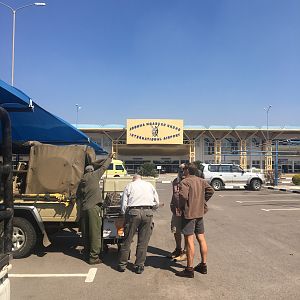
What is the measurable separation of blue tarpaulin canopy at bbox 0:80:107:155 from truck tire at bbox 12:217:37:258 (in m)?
1.85

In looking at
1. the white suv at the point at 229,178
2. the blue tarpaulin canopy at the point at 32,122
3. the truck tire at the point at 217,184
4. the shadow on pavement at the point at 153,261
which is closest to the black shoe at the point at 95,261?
the shadow on pavement at the point at 153,261

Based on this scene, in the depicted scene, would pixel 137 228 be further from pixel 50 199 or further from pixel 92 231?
pixel 50 199

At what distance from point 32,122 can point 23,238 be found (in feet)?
10.4

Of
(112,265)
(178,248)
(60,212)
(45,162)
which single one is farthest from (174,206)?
(45,162)

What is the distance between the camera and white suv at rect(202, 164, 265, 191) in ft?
102

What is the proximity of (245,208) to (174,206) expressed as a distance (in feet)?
34.4

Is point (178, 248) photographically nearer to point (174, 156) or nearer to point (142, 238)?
point (142, 238)

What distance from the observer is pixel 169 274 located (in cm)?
709

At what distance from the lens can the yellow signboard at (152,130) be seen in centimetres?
6738

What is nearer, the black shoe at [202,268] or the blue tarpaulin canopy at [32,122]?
the black shoe at [202,268]

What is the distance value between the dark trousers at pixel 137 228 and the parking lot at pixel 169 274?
0.32m

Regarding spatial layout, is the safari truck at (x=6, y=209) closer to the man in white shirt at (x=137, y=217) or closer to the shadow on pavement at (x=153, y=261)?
the man in white shirt at (x=137, y=217)

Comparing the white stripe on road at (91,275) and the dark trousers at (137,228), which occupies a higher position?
the dark trousers at (137,228)

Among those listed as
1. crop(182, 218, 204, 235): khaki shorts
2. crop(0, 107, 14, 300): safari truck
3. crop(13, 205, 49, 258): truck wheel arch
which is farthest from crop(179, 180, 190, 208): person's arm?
crop(0, 107, 14, 300): safari truck
